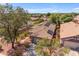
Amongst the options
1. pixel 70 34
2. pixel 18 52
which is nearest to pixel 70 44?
pixel 70 34

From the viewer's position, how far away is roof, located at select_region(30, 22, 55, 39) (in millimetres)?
1584

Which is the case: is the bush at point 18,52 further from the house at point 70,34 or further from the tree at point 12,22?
the house at point 70,34

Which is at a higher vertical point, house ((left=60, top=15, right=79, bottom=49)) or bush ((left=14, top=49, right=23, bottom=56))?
house ((left=60, top=15, right=79, bottom=49))

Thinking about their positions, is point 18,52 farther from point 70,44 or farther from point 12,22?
point 70,44

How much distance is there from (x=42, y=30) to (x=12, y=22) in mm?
214

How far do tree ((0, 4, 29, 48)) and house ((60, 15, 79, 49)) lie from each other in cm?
27

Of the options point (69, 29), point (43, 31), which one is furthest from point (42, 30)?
point (69, 29)

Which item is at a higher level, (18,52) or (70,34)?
(70,34)

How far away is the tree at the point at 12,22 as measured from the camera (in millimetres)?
1592

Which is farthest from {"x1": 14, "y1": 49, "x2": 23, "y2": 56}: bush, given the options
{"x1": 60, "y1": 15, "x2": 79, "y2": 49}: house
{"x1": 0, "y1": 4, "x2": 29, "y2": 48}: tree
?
{"x1": 60, "y1": 15, "x2": 79, "y2": 49}: house

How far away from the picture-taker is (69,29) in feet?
5.22

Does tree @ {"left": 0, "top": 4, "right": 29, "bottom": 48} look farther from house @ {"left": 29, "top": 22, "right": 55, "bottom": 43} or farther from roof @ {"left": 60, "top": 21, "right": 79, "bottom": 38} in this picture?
roof @ {"left": 60, "top": 21, "right": 79, "bottom": 38}

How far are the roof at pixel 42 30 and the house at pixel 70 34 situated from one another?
77 mm

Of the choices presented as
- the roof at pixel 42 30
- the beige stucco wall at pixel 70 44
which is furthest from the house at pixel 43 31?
the beige stucco wall at pixel 70 44
